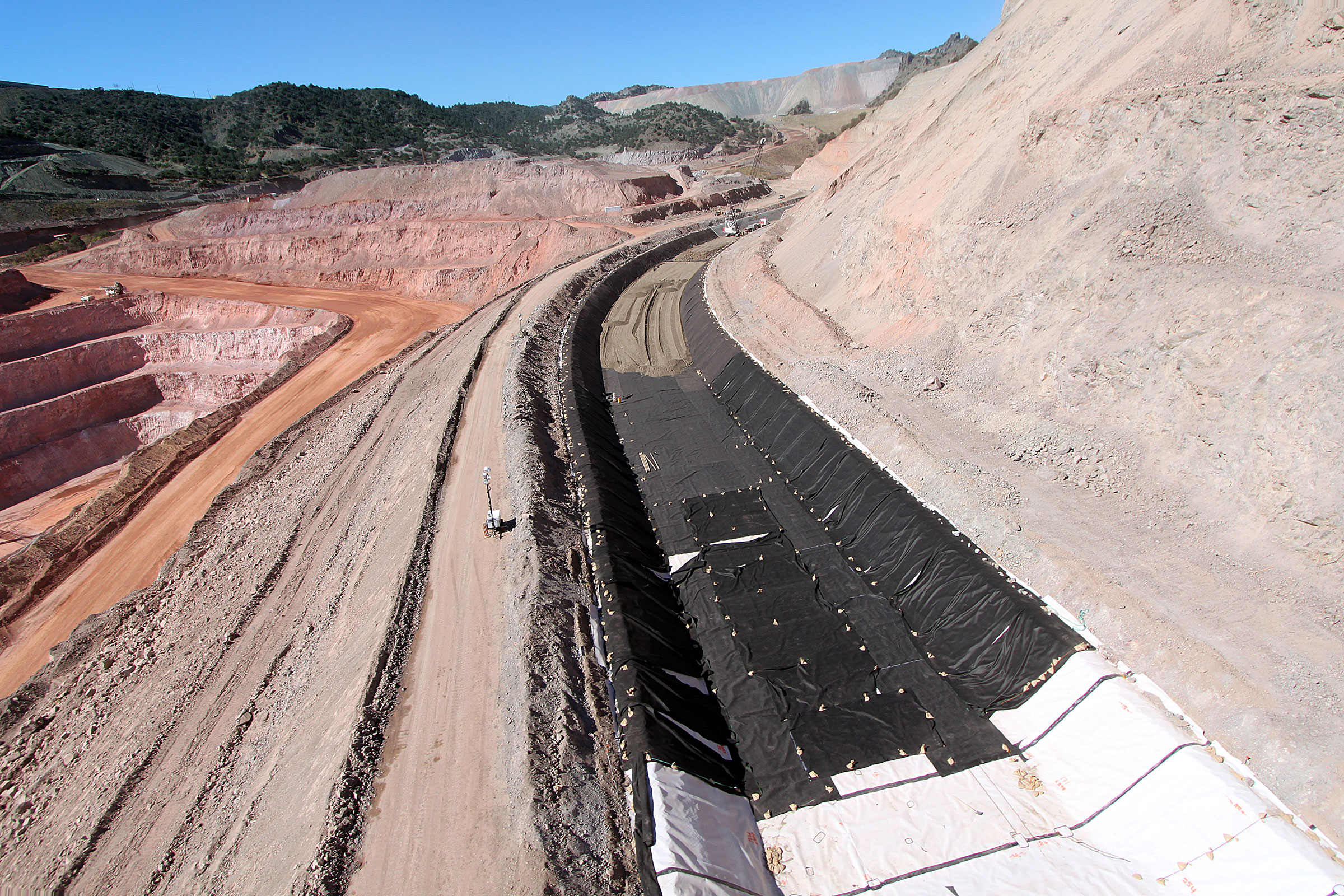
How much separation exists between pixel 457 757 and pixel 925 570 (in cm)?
883

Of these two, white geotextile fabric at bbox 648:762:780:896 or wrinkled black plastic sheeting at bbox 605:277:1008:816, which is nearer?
white geotextile fabric at bbox 648:762:780:896

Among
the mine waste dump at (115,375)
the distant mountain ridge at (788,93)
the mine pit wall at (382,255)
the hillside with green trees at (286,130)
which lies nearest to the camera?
the mine waste dump at (115,375)

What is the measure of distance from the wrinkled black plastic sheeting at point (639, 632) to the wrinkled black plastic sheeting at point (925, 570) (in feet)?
13.2

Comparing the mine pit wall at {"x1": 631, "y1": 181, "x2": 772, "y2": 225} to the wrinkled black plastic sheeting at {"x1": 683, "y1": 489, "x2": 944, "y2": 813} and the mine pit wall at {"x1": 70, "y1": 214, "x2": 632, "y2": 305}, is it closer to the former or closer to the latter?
the mine pit wall at {"x1": 70, "y1": 214, "x2": 632, "y2": 305}

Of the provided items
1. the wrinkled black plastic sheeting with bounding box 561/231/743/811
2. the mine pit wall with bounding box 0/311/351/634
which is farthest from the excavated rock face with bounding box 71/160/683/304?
the wrinkled black plastic sheeting with bounding box 561/231/743/811

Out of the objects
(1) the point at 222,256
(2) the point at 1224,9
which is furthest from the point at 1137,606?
(1) the point at 222,256

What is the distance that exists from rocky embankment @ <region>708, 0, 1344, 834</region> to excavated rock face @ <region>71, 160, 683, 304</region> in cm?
2484

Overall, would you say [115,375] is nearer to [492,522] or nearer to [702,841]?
[492,522]

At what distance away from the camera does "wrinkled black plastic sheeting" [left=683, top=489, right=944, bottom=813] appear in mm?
9617

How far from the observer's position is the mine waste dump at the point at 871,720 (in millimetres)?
7930

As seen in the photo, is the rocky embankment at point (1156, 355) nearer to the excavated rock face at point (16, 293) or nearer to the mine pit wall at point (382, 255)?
the mine pit wall at point (382, 255)

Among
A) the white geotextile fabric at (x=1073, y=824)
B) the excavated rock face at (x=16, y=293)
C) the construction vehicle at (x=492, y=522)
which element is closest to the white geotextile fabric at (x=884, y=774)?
the white geotextile fabric at (x=1073, y=824)

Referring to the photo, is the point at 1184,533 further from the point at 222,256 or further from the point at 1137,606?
the point at 222,256

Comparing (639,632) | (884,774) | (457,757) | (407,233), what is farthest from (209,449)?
(407,233)
